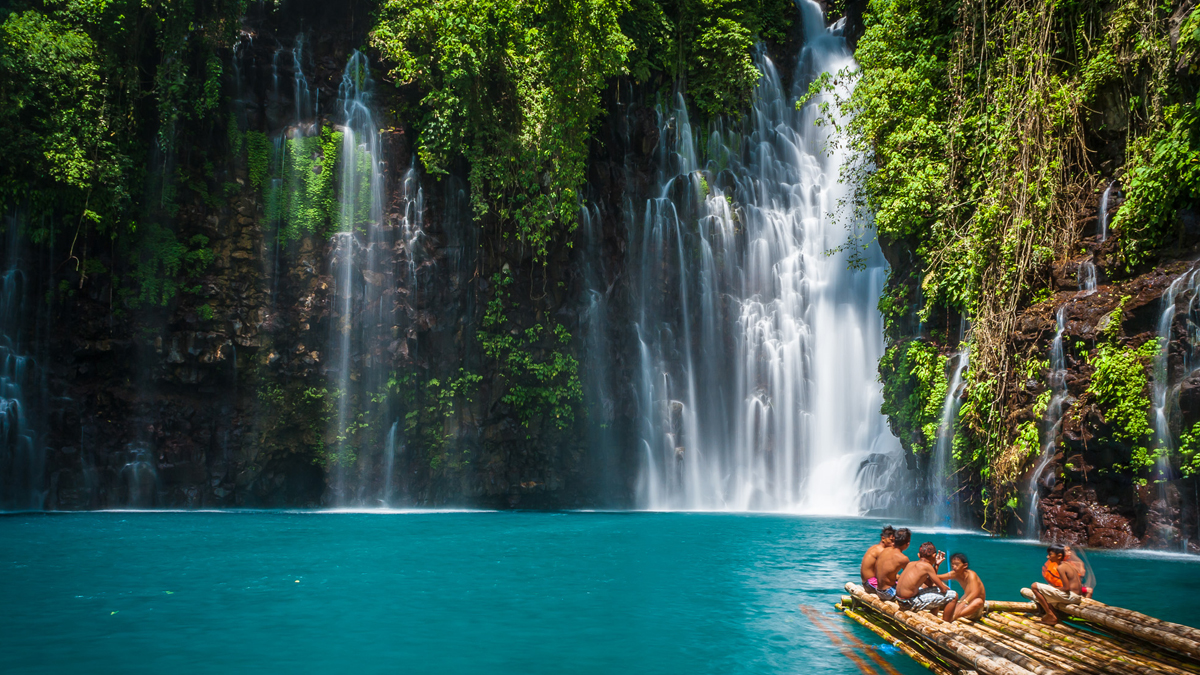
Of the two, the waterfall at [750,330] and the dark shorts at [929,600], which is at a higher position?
the waterfall at [750,330]


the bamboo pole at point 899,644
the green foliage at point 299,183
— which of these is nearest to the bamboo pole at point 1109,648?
the bamboo pole at point 899,644

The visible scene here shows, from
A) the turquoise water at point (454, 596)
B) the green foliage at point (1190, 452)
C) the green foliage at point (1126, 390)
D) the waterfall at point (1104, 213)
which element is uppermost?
the waterfall at point (1104, 213)

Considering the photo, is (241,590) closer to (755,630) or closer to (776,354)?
(755,630)

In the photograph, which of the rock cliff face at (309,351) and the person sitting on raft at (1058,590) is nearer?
the person sitting on raft at (1058,590)

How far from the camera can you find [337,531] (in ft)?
48.8

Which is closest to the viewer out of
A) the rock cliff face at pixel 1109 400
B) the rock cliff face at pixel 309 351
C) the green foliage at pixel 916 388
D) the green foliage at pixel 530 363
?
the rock cliff face at pixel 1109 400

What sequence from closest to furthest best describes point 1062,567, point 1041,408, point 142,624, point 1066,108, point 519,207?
point 1062,567, point 142,624, point 1041,408, point 1066,108, point 519,207

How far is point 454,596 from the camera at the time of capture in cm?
882

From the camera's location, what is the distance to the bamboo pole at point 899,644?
5696 millimetres

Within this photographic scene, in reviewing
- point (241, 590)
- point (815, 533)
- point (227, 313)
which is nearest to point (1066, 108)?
point (815, 533)

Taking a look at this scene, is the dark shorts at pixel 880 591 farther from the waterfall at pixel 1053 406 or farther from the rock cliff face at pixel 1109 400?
the waterfall at pixel 1053 406

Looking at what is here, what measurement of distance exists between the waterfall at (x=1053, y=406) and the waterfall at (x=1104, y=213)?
1.54m

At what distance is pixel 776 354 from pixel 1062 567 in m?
15.8

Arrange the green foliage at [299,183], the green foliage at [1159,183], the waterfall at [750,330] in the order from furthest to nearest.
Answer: the green foliage at [299,183] < the waterfall at [750,330] < the green foliage at [1159,183]
